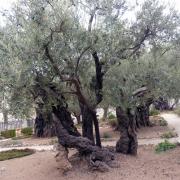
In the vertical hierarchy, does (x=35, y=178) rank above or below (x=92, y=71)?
below

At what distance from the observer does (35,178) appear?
11.1 meters

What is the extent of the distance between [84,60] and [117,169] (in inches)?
119

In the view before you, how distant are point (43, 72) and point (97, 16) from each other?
2.14 metres

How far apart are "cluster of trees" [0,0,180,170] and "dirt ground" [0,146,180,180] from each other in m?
0.51

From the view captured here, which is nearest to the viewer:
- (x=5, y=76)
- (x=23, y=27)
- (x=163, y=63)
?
(x=5, y=76)

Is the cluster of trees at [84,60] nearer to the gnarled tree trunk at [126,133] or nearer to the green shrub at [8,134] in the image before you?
the gnarled tree trunk at [126,133]

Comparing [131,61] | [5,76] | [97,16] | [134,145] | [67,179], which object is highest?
[97,16]

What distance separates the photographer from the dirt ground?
413 inches

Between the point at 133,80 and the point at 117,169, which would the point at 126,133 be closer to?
the point at 117,169

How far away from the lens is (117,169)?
36.3 ft

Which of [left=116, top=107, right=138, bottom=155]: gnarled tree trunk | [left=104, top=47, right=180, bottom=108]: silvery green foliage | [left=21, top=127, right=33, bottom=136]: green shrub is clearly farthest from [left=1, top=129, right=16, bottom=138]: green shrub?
[left=104, top=47, right=180, bottom=108]: silvery green foliage

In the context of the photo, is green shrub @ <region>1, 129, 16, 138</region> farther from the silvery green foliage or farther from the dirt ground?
the silvery green foliage

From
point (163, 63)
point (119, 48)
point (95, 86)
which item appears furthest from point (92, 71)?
point (163, 63)

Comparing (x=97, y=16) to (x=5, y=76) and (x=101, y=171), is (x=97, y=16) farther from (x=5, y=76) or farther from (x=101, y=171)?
(x=101, y=171)
